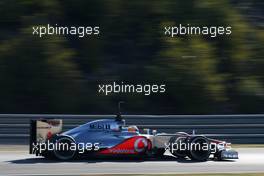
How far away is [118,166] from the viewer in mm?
12688

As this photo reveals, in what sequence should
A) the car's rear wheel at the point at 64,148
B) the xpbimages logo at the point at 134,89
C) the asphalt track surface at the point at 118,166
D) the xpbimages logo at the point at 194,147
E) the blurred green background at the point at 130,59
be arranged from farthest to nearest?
the xpbimages logo at the point at 134,89 → the blurred green background at the point at 130,59 → the xpbimages logo at the point at 194,147 → the car's rear wheel at the point at 64,148 → the asphalt track surface at the point at 118,166

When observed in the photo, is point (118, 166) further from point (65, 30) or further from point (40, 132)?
point (65, 30)

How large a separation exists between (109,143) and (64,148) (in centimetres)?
104

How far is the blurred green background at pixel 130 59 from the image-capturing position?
2038cm

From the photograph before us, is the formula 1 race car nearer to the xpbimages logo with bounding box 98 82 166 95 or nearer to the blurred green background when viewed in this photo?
the blurred green background

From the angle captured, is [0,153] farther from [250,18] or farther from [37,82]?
[250,18]

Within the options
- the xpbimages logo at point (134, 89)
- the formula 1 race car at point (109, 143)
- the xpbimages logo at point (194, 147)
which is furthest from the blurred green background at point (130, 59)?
the xpbimages logo at point (194, 147)

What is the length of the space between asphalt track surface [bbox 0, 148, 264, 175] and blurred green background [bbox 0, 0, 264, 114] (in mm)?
6080

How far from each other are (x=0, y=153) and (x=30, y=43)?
6803mm

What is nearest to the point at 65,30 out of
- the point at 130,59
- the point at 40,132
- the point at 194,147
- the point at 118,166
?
the point at 130,59

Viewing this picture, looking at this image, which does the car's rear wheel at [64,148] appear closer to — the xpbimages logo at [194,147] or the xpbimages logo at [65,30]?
the xpbimages logo at [194,147]

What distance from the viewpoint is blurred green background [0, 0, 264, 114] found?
2038 centimetres

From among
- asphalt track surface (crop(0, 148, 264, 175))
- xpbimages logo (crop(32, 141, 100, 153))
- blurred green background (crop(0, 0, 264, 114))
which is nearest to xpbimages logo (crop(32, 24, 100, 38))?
blurred green background (crop(0, 0, 264, 114))

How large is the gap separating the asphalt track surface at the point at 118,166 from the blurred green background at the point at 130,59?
19.9 ft
